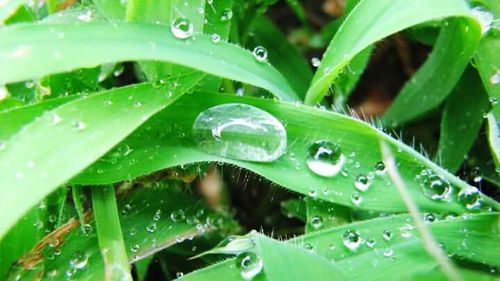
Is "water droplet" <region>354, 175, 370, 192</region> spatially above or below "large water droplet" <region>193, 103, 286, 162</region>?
below

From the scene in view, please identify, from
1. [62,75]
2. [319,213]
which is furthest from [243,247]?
[62,75]

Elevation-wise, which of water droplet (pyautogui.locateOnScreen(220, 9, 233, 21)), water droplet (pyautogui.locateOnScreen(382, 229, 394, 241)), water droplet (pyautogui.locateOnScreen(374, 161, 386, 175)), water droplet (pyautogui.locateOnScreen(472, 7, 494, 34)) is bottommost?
water droplet (pyautogui.locateOnScreen(382, 229, 394, 241))

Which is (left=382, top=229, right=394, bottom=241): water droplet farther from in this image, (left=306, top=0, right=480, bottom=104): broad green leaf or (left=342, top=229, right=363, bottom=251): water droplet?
(left=306, top=0, right=480, bottom=104): broad green leaf

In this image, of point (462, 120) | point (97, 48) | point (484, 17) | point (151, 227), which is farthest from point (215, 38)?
point (462, 120)

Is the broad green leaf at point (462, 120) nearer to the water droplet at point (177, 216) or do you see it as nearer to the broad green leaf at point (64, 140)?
the water droplet at point (177, 216)

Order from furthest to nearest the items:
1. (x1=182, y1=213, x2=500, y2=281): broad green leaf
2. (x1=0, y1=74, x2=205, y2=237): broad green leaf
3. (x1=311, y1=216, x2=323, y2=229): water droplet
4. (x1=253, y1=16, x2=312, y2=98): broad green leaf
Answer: (x1=253, y1=16, x2=312, y2=98): broad green leaf < (x1=311, y1=216, x2=323, y2=229): water droplet < (x1=182, y1=213, x2=500, y2=281): broad green leaf < (x1=0, y1=74, x2=205, y2=237): broad green leaf

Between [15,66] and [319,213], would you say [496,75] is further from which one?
[15,66]

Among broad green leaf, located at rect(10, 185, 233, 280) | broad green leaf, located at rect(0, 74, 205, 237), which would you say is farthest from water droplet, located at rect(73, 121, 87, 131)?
broad green leaf, located at rect(10, 185, 233, 280)
